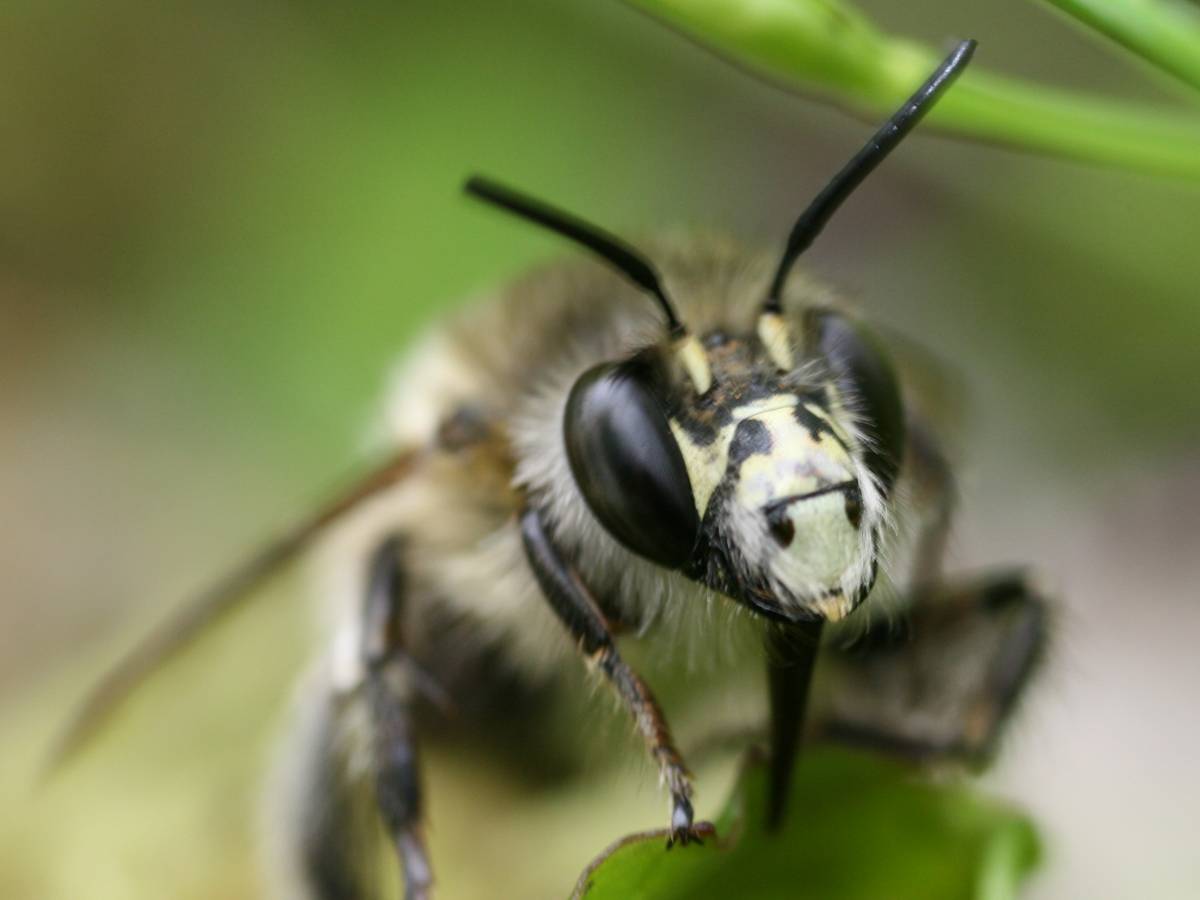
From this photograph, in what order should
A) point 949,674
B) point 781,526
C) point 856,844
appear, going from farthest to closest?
1. point 949,674
2. point 856,844
3. point 781,526

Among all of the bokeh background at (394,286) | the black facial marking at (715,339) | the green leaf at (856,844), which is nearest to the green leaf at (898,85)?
the black facial marking at (715,339)

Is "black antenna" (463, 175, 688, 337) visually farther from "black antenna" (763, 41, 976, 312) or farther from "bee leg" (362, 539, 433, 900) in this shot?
"bee leg" (362, 539, 433, 900)

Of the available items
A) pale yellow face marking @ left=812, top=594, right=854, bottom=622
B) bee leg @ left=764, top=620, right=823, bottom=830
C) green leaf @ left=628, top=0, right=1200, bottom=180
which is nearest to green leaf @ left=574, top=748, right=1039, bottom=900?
bee leg @ left=764, top=620, right=823, bottom=830

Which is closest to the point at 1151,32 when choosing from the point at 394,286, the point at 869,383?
the point at 869,383

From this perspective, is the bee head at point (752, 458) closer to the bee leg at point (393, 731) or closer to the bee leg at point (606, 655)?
the bee leg at point (606, 655)

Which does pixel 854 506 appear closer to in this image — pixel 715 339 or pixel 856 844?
pixel 715 339

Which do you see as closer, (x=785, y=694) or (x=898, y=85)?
(x=785, y=694)
